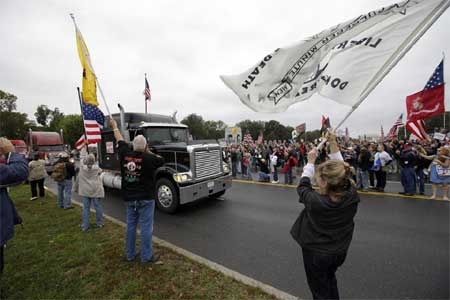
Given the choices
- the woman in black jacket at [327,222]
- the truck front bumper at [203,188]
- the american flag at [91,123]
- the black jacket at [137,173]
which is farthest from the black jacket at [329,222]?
the american flag at [91,123]

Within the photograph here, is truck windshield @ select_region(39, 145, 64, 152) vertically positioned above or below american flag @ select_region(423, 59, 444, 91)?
below

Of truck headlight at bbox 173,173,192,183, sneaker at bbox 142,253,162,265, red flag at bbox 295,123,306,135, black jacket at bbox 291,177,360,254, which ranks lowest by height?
sneaker at bbox 142,253,162,265

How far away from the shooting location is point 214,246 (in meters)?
4.32

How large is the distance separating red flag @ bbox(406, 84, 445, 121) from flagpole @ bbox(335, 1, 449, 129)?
19.1 ft

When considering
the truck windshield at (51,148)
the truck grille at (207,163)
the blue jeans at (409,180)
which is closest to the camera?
the truck grille at (207,163)

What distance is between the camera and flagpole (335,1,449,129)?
2273mm

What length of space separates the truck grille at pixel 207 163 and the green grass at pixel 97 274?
268 cm

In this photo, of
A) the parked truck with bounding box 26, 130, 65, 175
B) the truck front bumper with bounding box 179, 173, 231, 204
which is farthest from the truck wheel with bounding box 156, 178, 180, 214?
the parked truck with bounding box 26, 130, 65, 175

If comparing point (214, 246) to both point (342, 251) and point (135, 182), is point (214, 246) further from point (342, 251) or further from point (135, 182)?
point (342, 251)

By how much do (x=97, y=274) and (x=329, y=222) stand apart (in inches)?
131

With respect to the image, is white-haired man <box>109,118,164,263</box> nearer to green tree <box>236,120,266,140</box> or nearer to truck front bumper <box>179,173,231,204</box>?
truck front bumper <box>179,173,231,204</box>

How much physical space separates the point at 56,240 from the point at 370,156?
10103 millimetres

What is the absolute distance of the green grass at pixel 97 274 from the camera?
2826mm

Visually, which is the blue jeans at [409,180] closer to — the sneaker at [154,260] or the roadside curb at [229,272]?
the roadside curb at [229,272]
